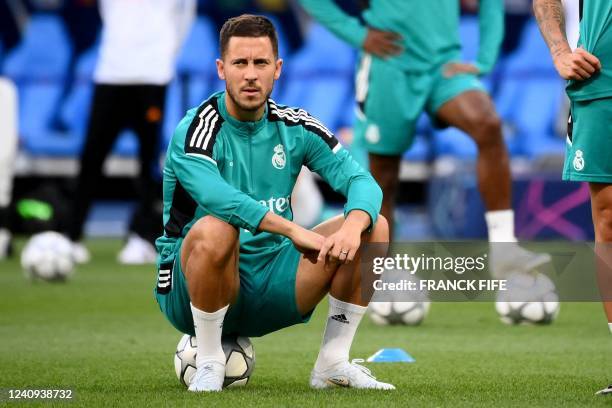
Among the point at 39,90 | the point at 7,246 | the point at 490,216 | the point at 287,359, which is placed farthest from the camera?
the point at 39,90

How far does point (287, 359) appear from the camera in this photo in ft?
17.4

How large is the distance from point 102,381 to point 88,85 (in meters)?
13.5

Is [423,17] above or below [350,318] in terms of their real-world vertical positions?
above

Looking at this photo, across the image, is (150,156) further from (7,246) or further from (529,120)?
(529,120)

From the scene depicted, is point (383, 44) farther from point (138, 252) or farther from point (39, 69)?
point (39, 69)

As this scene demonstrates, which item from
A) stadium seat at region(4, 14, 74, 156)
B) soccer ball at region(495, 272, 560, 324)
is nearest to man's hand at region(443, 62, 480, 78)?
soccer ball at region(495, 272, 560, 324)

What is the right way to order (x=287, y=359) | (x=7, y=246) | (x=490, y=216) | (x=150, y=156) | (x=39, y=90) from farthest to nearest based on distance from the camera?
(x=39, y=90)
(x=7, y=246)
(x=150, y=156)
(x=490, y=216)
(x=287, y=359)

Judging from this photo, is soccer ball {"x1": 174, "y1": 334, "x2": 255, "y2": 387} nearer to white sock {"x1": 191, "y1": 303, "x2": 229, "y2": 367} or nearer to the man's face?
white sock {"x1": 191, "y1": 303, "x2": 229, "y2": 367}

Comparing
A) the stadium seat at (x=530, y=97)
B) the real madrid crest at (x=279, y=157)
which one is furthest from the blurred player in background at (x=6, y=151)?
the stadium seat at (x=530, y=97)

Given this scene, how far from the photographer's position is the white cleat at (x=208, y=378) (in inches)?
167

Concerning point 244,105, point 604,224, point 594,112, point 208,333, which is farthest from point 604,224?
point 208,333

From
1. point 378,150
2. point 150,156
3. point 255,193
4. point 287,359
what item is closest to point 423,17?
point 378,150

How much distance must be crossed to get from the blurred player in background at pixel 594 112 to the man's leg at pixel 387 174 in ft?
8.56

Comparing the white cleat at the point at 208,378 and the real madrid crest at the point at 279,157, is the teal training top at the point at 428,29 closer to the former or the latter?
the real madrid crest at the point at 279,157
